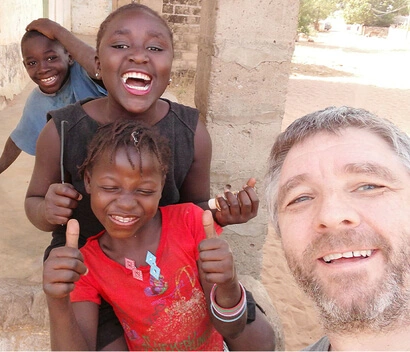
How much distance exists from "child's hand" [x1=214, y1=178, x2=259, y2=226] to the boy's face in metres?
1.42

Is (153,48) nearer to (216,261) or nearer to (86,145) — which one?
(86,145)

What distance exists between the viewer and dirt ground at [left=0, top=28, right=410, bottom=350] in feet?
10.4

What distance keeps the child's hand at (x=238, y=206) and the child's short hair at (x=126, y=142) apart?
0.27 m

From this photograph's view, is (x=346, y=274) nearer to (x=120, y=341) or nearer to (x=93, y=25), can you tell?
(x=120, y=341)

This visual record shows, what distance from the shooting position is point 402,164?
139 cm

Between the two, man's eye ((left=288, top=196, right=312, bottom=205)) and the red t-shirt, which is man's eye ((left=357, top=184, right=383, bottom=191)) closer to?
man's eye ((left=288, top=196, right=312, bottom=205))

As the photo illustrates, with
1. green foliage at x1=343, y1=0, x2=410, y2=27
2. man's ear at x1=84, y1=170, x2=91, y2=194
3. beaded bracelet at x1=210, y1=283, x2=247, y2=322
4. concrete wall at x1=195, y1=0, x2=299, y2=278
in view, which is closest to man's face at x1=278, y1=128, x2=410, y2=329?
beaded bracelet at x1=210, y1=283, x2=247, y2=322

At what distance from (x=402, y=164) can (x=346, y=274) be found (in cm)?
41

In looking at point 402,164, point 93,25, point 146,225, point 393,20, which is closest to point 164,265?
point 146,225

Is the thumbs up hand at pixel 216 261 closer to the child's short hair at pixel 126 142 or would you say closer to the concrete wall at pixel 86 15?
the child's short hair at pixel 126 142

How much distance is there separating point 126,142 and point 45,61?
1.20m

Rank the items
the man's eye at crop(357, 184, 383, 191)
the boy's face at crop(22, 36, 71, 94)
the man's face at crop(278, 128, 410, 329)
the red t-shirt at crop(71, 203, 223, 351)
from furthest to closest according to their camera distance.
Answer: the boy's face at crop(22, 36, 71, 94) < the red t-shirt at crop(71, 203, 223, 351) < the man's eye at crop(357, 184, 383, 191) < the man's face at crop(278, 128, 410, 329)

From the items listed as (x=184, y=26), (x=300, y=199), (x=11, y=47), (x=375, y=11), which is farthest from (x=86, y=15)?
(x=375, y=11)

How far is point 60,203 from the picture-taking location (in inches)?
66.9
